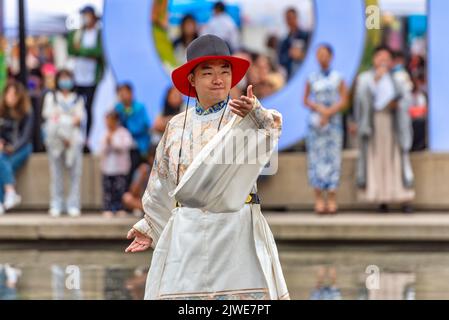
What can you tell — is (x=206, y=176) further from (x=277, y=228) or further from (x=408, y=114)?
(x=408, y=114)

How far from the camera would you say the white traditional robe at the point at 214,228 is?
17.7ft

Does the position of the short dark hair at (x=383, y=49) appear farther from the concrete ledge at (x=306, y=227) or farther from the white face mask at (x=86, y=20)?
the white face mask at (x=86, y=20)

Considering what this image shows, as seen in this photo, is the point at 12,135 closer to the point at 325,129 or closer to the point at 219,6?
the point at 219,6

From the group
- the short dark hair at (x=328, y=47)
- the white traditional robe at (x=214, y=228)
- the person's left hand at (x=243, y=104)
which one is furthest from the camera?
the short dark hair at (x=328, y=47)

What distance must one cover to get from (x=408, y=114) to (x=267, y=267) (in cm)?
877

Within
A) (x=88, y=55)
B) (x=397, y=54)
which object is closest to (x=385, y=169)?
(x=397, y=54)

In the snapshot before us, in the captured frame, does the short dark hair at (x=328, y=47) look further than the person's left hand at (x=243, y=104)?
Yes

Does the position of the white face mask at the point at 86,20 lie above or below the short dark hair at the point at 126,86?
above

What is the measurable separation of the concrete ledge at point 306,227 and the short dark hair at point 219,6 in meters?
2.67

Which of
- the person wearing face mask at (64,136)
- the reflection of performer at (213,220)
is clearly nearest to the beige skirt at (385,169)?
the person wearing face mask at (64,136)

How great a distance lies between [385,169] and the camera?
563 inches

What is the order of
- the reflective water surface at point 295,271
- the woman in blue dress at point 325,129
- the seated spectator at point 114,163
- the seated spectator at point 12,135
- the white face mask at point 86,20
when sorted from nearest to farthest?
the reflective water surface at point 295,271 → the woman in blue dress at point 325,129 → the seated spectator at point 114,163 → the seated spectator at point 12,135 → the white face mask at point 86,20

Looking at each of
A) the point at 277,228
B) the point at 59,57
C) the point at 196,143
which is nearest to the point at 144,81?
the point at 59,57

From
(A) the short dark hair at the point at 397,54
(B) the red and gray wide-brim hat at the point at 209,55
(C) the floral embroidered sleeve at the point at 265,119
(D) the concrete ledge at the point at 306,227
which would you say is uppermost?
(A) the short dark hair at the point at 397,54
